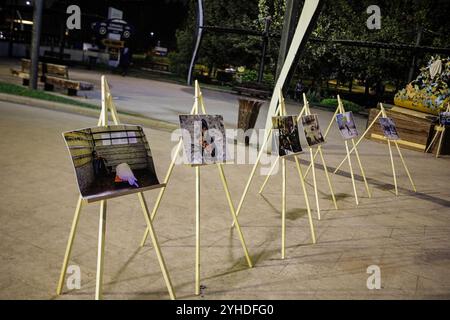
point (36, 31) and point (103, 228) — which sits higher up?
point (36, 31)

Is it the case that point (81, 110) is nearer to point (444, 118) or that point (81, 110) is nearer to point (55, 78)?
point (55, 78)

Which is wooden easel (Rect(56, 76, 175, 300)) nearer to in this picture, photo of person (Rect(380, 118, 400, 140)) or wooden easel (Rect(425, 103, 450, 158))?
photo of person (Rect(380, 118, 400, 140))

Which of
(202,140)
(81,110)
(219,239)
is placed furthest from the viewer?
(81,110)

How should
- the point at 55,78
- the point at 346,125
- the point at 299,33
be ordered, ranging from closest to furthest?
1. the point at 346,125
2. the point at 299,33
3. the point at 55,78

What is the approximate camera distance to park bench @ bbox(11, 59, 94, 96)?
43.8 ft

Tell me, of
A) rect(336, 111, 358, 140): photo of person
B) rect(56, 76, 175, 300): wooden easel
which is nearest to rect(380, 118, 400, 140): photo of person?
rect(336, 111, 358, 140): photo of person

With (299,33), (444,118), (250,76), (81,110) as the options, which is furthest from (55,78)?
(250,76)

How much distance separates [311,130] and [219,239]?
1.96 metres

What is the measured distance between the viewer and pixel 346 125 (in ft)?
21.4

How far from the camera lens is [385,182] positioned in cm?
817

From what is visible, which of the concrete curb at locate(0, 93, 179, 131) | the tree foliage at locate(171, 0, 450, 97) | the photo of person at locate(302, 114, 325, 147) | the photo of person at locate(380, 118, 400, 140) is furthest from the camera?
the tree foliage at locate(171, 0, 450, 97)

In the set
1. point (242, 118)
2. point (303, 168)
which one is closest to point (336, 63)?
point (242, 118)

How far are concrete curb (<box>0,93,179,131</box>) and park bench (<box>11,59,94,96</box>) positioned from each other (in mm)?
2027

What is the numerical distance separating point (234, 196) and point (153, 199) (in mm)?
1223
